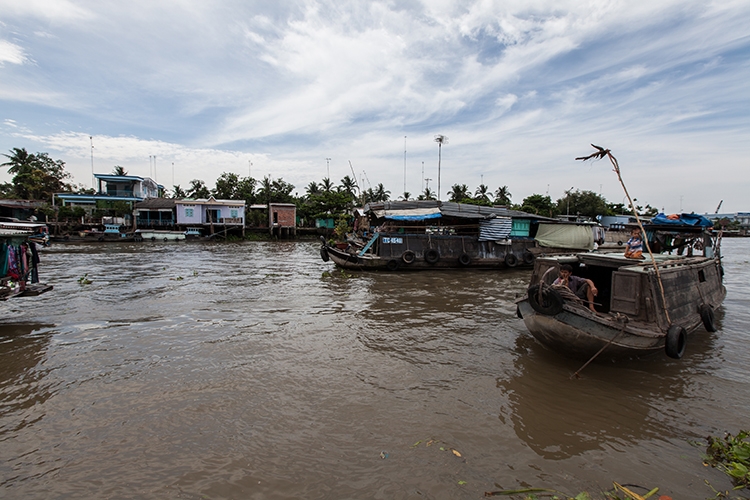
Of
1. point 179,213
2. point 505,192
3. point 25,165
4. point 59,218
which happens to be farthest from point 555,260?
point 505,192

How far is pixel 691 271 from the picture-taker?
21.5 feet

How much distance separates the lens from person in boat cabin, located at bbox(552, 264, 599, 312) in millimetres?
5812

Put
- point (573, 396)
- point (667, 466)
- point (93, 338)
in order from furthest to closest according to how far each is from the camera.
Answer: point (93, 338), point (573, 396), point (667, 466)

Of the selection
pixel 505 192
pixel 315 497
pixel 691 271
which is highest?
pixel 505 192

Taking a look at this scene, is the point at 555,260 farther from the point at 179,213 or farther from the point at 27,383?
the point at 179,213

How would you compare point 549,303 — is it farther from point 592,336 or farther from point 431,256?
point 431,256

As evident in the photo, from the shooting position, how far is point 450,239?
1630 centimetres

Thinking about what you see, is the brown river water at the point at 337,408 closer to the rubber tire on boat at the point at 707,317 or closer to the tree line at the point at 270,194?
the rubber tire on boat at the point at 707,317

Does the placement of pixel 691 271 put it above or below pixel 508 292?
above

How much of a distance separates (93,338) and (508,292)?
10.8 metres

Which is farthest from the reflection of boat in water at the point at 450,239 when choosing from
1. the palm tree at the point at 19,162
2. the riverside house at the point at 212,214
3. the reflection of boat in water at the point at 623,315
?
the palm tree at the point at 19,162

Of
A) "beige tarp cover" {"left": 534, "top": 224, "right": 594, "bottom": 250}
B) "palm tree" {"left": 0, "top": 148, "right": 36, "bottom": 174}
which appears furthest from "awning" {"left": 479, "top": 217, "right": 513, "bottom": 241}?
"palm tree" {"left": 0, "top": 148, "right": 36, "bottom": 174}

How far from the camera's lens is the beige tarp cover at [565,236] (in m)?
17.3

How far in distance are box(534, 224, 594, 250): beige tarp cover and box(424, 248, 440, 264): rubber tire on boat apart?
5419mm
